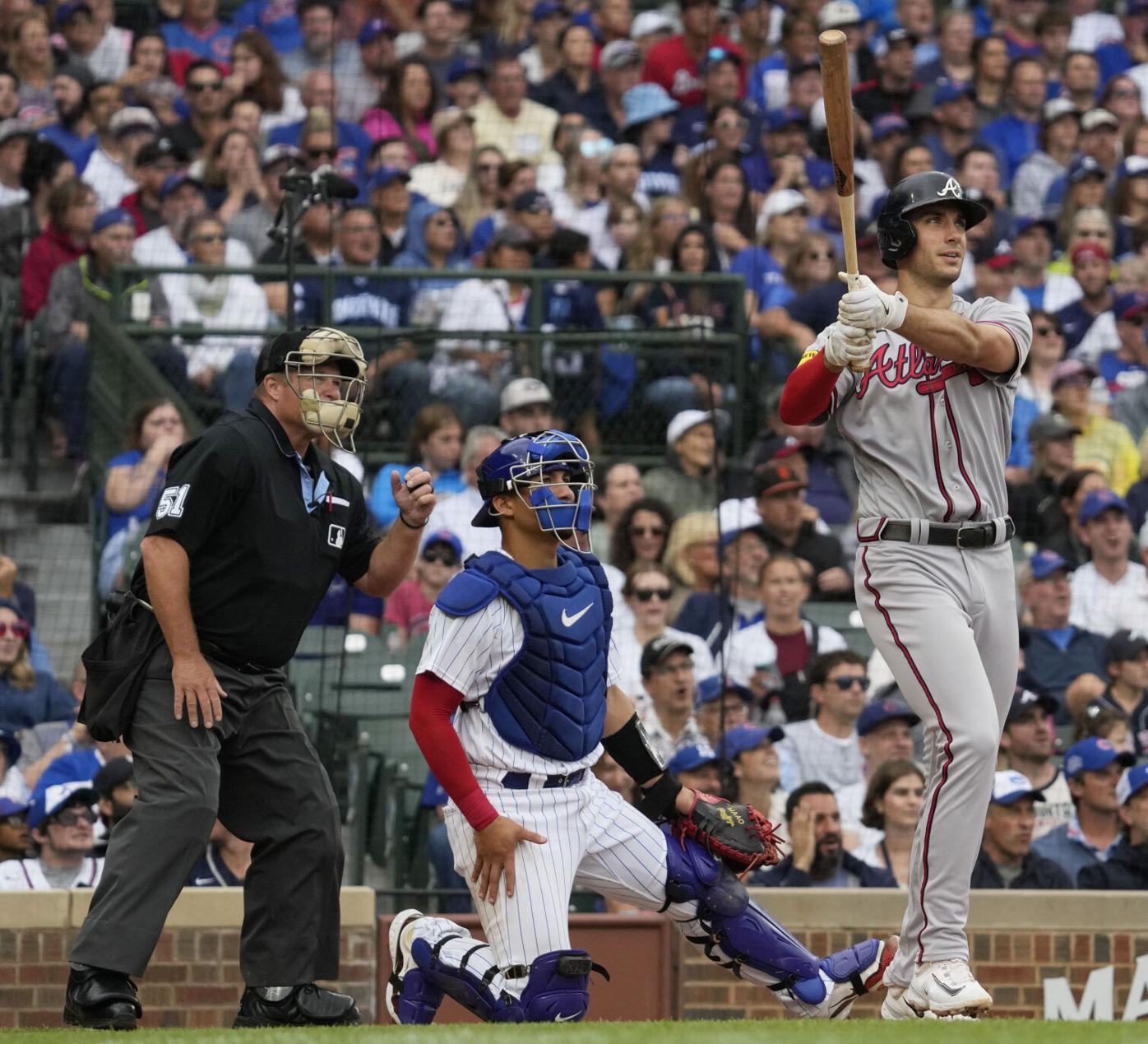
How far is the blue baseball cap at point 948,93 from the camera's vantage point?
10961 mm

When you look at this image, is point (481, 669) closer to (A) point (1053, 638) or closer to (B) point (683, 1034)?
(B) point (683, 1034)

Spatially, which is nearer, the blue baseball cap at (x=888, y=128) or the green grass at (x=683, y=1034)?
the green grass at (x=683, y=1034)

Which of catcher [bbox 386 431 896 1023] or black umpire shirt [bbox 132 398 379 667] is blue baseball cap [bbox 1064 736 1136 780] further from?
black umpire shirt [bbox 132 398 379 667]

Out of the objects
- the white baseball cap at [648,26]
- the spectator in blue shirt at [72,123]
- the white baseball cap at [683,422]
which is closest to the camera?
the white baseball cap at [683,422]

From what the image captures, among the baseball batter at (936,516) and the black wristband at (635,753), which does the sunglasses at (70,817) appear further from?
the baseball batter at (936,516)

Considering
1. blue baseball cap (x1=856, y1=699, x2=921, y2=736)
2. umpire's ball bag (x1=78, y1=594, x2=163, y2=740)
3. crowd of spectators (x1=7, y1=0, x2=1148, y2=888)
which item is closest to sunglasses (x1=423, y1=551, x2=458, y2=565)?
crowd of spectators (x1=7, y1=0, x2=1148, y2=888)

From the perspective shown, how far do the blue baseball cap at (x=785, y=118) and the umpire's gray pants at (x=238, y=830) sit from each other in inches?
247

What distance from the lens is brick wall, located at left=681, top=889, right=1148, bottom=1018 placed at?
6.40 metres

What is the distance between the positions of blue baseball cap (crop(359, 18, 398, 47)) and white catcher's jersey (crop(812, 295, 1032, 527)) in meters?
6.50

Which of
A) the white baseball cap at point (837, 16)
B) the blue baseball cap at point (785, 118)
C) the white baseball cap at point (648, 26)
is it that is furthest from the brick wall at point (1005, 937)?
the white baseball cap at point (648, 26)

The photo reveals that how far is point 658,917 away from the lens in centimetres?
623

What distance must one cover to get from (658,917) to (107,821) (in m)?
1.87

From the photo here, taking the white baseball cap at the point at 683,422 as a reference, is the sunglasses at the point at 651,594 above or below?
below

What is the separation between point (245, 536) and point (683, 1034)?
163 cm
